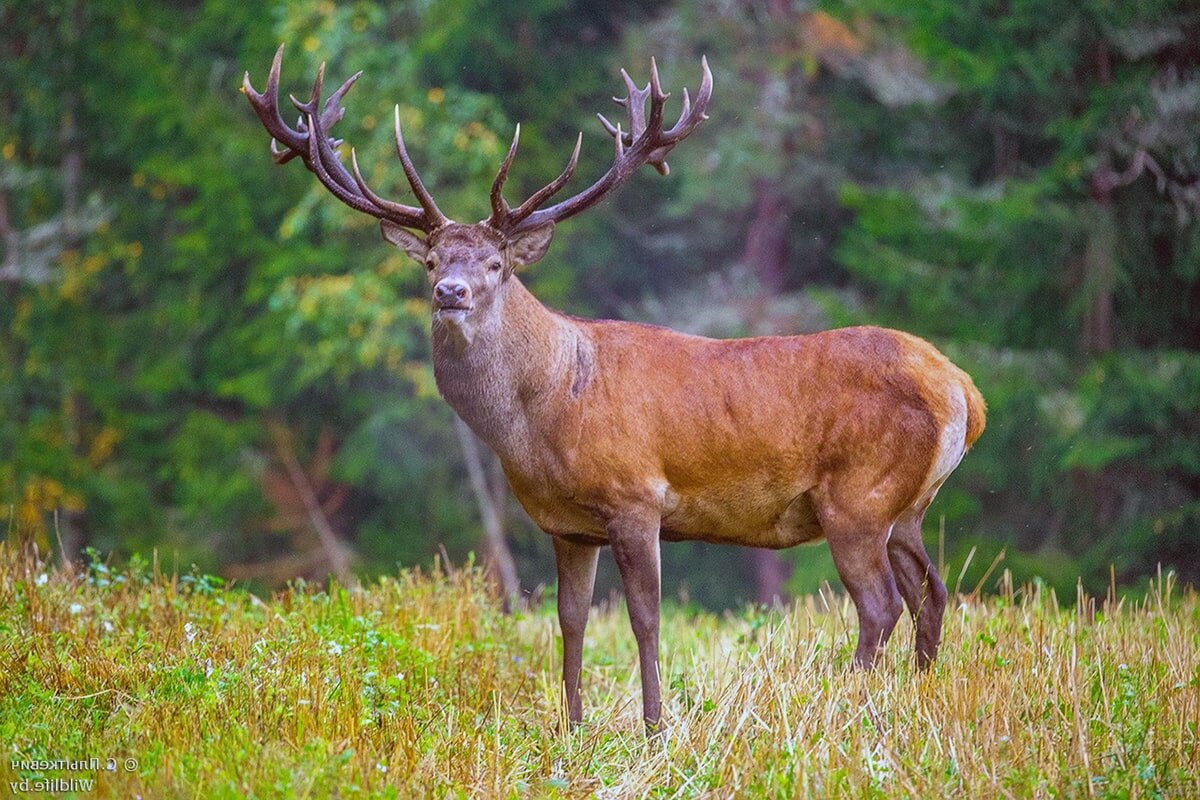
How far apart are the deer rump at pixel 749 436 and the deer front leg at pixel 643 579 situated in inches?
4.6

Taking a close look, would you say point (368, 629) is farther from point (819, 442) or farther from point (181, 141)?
point (181, 141)

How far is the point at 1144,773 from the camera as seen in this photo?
5203mm

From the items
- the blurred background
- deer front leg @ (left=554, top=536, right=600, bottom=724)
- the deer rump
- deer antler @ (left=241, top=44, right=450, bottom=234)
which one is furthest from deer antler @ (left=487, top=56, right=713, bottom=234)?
the blurred background

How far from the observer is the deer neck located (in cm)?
668

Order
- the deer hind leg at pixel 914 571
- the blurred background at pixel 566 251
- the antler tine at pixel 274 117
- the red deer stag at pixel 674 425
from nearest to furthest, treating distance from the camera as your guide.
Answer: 1. the red deer stag at pixel 674 425
2. the deer hind leg at pixel 914 571
3. the antler tine at pixel 274 117
4. the blurred background at pixel 566 251

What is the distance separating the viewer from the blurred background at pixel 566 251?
1469 centimetres

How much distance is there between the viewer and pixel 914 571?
7.06 meters

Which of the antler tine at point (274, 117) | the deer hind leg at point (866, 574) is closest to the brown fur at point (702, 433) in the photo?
the deer hind leg at point (866, 574)

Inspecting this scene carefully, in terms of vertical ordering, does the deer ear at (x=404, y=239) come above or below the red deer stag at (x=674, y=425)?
above

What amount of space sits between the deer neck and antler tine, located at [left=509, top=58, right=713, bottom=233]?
1.25 ft

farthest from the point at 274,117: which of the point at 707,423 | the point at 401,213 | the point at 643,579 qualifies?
the point at 643,579

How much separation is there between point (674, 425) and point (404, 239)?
1.53m

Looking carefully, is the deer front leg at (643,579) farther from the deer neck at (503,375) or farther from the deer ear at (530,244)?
the deer ear at (530,244)

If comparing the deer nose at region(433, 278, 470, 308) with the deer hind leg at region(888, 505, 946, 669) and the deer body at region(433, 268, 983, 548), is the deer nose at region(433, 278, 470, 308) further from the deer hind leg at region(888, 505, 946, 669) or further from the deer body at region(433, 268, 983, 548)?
the deer hind leg at region(888, 505, 946, 669)
